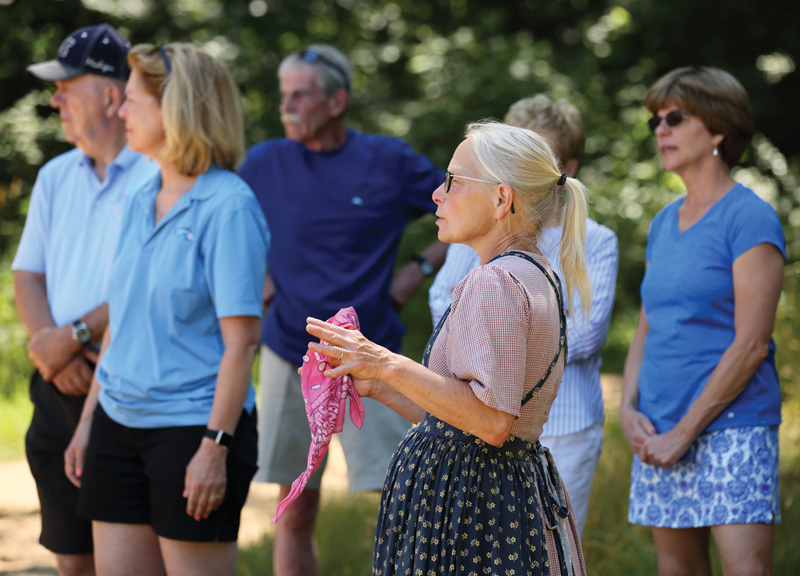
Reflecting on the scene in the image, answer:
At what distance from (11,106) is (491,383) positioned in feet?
27.8

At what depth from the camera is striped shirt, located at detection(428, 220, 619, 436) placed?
2832 millimetres

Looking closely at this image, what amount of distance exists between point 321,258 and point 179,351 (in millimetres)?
1282

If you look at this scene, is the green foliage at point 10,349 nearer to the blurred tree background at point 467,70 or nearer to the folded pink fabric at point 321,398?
the blurred tree background at point 467,70

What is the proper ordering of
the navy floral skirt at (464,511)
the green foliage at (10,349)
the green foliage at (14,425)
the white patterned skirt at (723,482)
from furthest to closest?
the green foliage at (10,349), the green foliage at (14,425), the white patterned skirt at (723,482), the navy floral skirt at (464,511)

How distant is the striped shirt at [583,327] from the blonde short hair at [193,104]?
2.84 feet

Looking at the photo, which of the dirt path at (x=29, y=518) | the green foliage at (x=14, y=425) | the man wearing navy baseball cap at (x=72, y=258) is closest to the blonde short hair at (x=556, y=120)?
the man wearing navy baseball cap at (x=72, y=258)

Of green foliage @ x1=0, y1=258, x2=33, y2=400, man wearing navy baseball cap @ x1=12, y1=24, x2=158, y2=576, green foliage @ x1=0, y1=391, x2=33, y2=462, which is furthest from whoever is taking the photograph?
green foliage @ x1=0, y1=258, x2=33, y2=400

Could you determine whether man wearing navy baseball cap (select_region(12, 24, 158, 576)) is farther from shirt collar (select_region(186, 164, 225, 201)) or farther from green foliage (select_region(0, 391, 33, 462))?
green foliage (select_region(0, 391, 33, 462))

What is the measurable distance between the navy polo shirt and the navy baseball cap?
91 centimetres

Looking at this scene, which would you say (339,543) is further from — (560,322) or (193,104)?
(560,322)

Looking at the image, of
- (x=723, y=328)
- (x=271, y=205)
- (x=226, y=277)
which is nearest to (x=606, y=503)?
(x=723, y=328)

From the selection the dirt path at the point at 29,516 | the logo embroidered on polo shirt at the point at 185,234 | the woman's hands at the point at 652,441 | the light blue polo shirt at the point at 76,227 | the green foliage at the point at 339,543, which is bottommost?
the dirt path at the point at 29,516

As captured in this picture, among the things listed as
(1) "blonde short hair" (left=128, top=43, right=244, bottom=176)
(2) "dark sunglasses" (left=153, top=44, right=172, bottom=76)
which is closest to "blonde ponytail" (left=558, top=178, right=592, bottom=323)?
(1) "blonde short hair" (left=128, top=43, right=244, bottom=176)

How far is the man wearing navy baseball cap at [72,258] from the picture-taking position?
10.2ft
